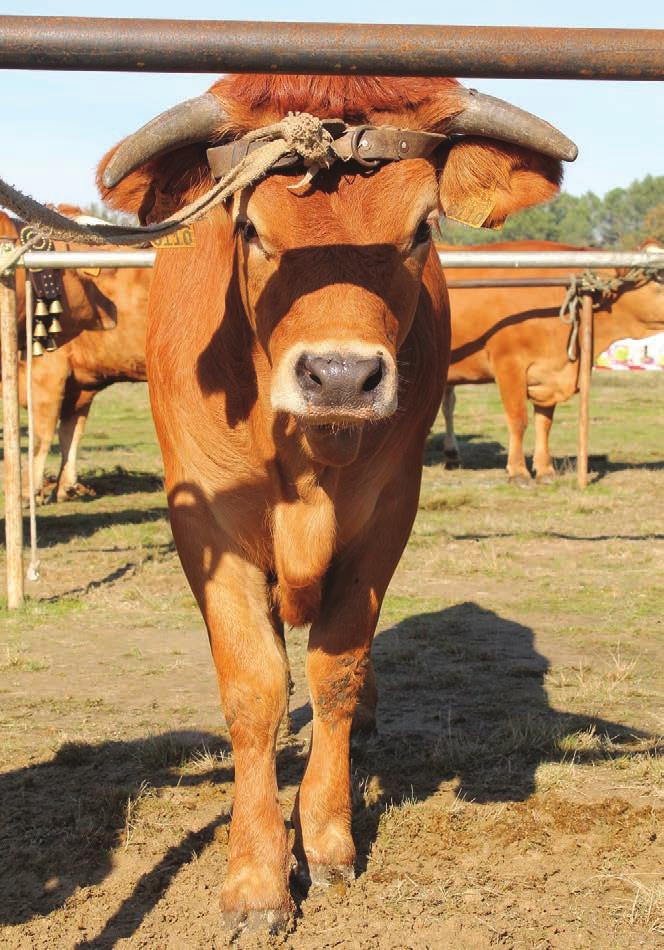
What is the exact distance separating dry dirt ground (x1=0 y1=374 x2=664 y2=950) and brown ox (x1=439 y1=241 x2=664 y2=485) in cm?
412

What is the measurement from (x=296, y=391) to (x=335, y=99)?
34.7 inches

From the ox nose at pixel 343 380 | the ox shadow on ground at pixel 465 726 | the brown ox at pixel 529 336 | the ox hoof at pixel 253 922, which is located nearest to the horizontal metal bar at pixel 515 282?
the brown ox at pixel 529 336

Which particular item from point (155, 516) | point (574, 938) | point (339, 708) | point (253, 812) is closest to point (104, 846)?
point (253, 812)

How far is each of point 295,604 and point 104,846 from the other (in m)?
0.97

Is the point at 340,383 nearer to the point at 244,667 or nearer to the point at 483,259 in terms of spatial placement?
the point at 244,667

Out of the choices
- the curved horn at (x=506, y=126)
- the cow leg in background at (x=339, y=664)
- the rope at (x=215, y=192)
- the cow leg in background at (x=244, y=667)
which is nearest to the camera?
the rope at (x=215, y=192)

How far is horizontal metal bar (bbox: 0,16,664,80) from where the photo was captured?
6.49 feet

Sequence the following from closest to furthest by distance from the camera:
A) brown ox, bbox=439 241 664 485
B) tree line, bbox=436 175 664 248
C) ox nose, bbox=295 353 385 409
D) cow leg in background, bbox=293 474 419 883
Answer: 1. ox nose, bbox=295 353 385 409
2. cow leg in background, bbox=293 474 419 883
3. brown ox, bbox=439 241 664 485
4. tree line, bbox=436 175 664 248

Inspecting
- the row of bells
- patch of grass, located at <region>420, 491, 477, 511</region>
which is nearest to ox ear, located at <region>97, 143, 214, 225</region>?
the row of bells

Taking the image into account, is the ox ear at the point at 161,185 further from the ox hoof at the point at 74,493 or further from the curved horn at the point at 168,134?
the ox hoof at the point at 74,493

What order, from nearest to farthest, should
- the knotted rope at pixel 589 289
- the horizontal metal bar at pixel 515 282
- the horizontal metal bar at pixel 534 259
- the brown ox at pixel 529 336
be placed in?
the horizontal metal bar at pixel 534 259 → the horizontal metal bar at pixel 515 282 → the knotted rope at pixel 589 289 → the brown ox at pixel 529 336

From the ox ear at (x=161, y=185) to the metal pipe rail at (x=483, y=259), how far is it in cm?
325

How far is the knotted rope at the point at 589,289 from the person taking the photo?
11.5 m

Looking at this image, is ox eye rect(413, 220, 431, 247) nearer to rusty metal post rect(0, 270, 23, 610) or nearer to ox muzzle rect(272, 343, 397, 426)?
ox muzzle rect(272, 343, 397, 426)
